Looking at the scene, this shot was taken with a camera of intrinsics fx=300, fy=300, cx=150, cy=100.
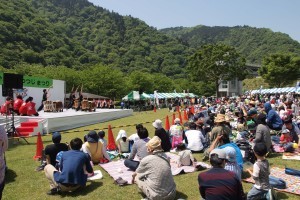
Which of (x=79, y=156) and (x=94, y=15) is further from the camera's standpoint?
(x=94, y=15)

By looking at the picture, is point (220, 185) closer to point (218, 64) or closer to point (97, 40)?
point (218, 64)

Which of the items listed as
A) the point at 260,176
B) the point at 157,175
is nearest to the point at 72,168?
the point at 157,175

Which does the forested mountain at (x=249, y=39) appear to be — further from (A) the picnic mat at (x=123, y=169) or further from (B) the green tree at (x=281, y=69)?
(A) the picnic mat at (x=123, y=169)

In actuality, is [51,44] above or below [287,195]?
above

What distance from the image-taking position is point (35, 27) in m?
82.3

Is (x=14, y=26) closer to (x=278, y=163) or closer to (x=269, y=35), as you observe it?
(x=278, y=163)

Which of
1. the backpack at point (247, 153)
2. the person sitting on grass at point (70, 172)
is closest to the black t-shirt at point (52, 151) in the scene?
the person sitting on grass at point (70, 172)

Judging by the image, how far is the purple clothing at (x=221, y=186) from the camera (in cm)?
371

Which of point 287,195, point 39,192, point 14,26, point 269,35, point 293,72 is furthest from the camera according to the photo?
point 269,35

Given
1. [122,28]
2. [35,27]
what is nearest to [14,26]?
[35,27]

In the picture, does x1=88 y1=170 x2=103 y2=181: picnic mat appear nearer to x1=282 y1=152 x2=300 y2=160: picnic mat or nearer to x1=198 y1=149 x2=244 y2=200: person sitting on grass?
x1=198 y1=149 x2=244 y2=200: person sitting on grass

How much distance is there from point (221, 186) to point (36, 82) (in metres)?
22.2

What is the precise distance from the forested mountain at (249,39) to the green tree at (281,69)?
37965mm

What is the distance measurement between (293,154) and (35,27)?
84434 mm
